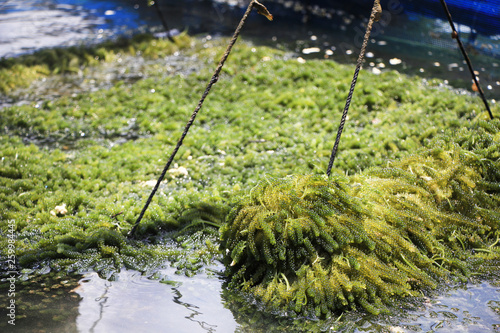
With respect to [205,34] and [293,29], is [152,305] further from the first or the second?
[293,29]

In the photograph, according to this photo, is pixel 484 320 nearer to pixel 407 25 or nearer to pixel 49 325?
pixel 49 325

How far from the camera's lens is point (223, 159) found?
507cm

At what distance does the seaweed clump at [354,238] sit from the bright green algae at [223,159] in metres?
0.02

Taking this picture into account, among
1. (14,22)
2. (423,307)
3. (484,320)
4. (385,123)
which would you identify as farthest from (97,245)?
(14,22)

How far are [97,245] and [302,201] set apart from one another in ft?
5.82

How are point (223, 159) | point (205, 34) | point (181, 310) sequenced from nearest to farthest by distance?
point (181, 310) < point (223, 159) < point (205, 34)

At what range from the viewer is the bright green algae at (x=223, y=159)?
137 inches

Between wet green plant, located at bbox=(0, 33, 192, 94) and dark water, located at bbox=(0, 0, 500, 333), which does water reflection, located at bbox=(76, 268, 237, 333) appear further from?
wet green plant, located at bbox=(0, 33, 192, 94)

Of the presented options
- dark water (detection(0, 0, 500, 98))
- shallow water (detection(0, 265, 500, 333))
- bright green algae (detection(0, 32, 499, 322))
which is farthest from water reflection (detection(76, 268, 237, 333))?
dark water (detection(0, 0, 500, 98))

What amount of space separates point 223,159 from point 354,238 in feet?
7.45

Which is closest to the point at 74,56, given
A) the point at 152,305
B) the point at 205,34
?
the point at 205,34

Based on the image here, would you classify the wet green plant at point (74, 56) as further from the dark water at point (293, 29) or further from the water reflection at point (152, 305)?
the water reflection at point (152, 305)

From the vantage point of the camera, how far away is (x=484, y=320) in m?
2.91

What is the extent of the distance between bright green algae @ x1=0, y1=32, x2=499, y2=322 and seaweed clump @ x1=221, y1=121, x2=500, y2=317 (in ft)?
0.07
